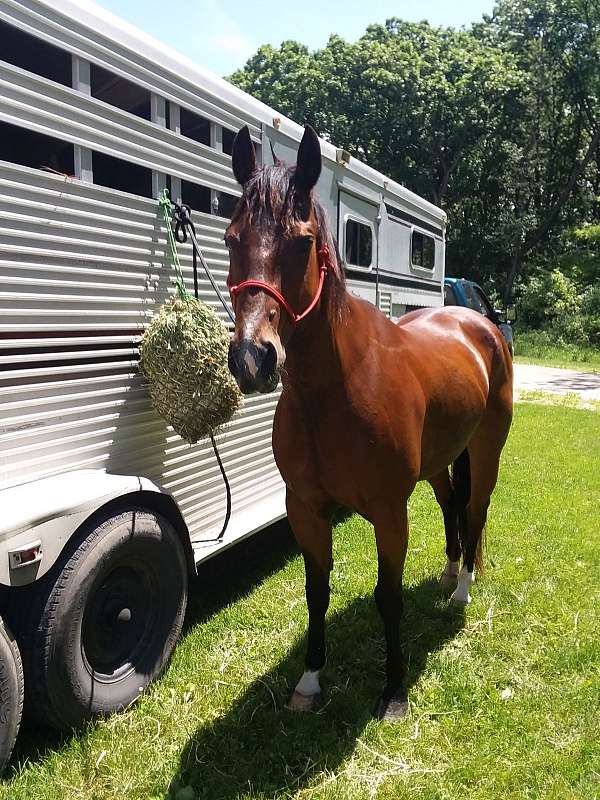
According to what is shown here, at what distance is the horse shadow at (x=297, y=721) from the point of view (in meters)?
2.37

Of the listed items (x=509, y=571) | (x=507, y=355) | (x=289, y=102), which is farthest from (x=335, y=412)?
(x=289, y=102)

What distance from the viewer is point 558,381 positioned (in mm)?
14781

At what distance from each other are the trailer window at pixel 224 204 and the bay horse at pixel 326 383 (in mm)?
1158

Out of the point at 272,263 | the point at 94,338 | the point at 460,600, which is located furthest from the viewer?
the point at 460,600

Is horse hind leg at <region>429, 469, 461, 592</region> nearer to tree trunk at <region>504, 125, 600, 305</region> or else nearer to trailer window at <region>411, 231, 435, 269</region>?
trailer window at <region>411, 231, 435, 269</region>

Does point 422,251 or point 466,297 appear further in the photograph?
point 466,297

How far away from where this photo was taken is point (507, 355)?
4078 millimetres

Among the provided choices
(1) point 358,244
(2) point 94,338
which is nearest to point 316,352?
(2) point 94,338

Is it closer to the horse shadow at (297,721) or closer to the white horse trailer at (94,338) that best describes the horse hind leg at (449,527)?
the horse shadow at (297,721)

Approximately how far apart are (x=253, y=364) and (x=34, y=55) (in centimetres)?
185

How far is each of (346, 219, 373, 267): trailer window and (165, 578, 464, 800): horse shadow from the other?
104 inches

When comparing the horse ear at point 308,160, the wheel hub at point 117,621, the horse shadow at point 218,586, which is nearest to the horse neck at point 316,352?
the horse ear at point 308,160

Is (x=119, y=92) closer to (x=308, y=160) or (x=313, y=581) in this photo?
(x=308, y=160)

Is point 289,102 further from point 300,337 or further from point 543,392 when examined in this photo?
point 300,337
